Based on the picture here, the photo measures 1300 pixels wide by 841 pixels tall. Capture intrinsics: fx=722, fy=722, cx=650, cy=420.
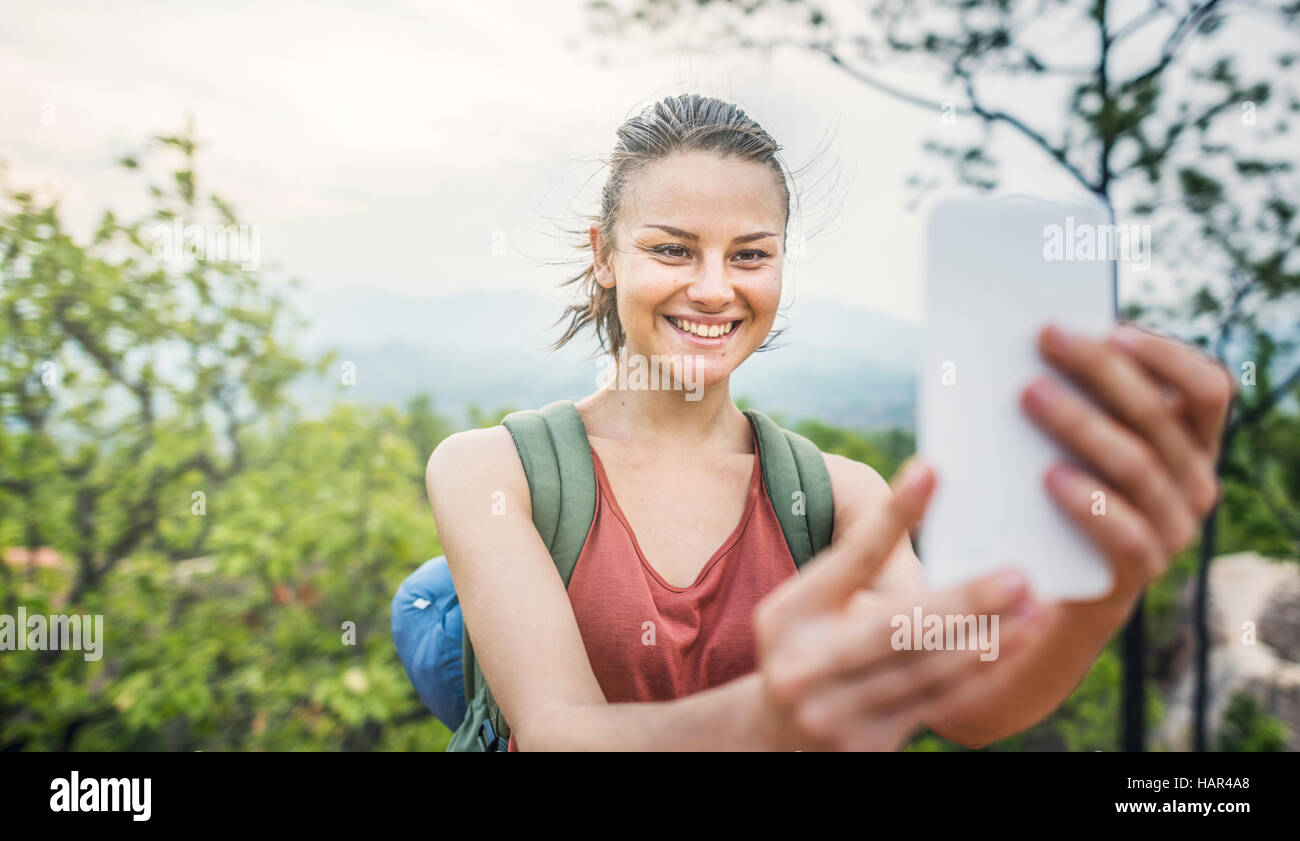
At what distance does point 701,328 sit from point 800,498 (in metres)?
0.40

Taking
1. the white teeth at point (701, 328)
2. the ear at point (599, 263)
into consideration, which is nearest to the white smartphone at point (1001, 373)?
the white teeth at point (701, 328)

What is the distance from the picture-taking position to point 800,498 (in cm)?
148

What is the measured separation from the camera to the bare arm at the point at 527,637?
2.88 ft

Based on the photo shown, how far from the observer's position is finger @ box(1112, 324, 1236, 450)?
0.73 m

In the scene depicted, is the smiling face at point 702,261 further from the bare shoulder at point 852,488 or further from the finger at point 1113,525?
the finger at point 1113,525

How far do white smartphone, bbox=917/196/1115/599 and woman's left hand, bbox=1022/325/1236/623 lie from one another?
23mm

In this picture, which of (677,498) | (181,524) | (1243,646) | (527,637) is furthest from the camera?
(1243,646)

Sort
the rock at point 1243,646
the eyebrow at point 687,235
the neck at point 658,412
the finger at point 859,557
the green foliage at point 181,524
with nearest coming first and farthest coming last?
the finger at point 859,557
the eyebrow at point 687,235
the neck at point 658,412
the green foliage at point 181,524
the rock at point 1243,646

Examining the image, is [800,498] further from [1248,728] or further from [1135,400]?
[1248,728]

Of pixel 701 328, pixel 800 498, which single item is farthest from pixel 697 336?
pixel 800 498

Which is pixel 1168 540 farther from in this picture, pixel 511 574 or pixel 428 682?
pixel 428 682
